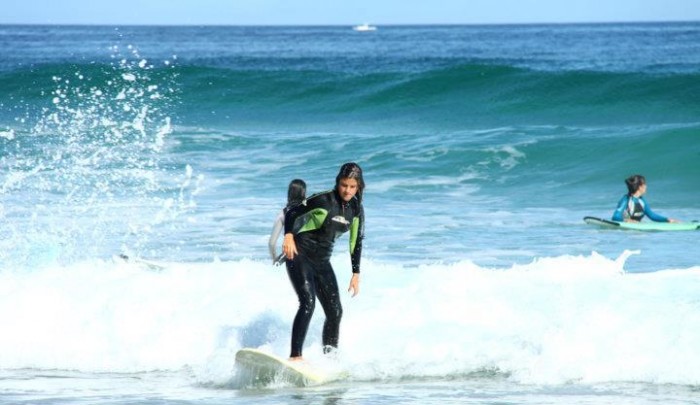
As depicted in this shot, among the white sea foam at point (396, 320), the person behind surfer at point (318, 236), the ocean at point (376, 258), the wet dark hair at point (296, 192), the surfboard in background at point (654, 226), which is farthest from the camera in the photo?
the surfboard in background at point (654, 226)

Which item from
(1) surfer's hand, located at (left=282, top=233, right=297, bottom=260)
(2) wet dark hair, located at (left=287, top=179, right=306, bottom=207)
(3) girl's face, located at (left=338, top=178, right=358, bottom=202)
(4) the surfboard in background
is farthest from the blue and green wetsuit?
(1) surfer's hand, located at (left=282, top=233, right=297, bottom=260)

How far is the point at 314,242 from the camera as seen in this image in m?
7.63

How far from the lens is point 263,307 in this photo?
30.7 ft

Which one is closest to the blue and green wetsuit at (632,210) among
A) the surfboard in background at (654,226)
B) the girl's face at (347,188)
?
the surfboard in background at (654,226)

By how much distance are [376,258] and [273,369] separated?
15.0 feet

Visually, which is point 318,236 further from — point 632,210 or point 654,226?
point 632,210

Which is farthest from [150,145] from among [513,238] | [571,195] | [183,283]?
[183,283]

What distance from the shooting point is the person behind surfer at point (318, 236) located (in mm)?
7508

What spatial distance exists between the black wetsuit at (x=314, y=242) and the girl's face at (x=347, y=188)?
0.22 ft

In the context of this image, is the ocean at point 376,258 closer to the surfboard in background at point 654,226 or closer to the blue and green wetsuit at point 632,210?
the surfboard in background at point 654,226

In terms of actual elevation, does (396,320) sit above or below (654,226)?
below

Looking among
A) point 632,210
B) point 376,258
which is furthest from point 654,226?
point 376,258

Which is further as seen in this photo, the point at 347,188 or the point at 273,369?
the point at 273,369

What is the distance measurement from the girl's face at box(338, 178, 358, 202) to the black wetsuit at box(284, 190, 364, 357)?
7 cm
